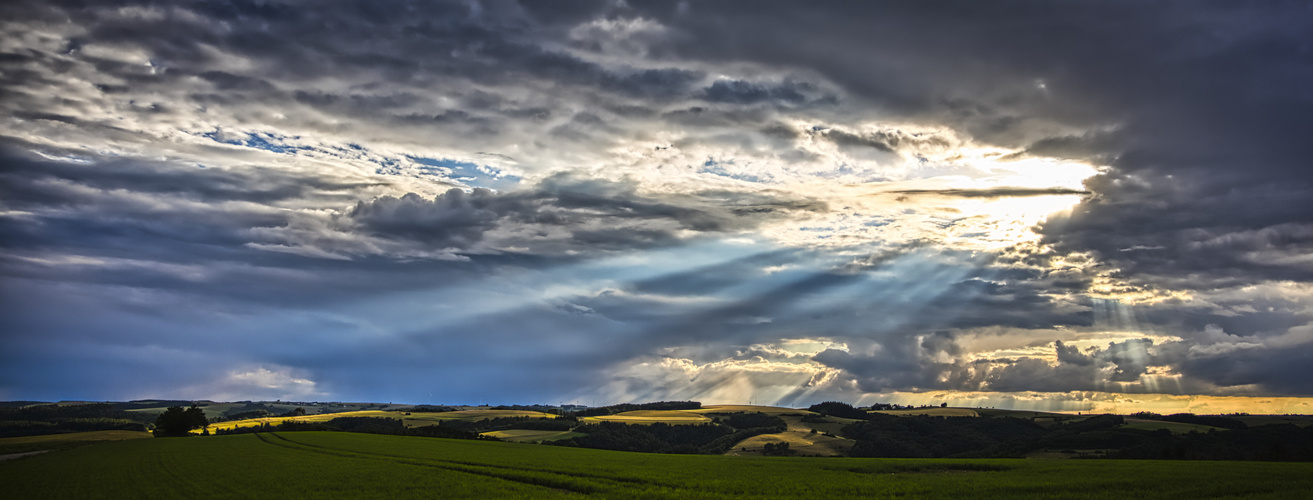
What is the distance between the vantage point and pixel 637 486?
44719 mm

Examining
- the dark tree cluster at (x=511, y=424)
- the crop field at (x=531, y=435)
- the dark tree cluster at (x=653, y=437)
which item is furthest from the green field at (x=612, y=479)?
the dark tree cluster at (x=511, y=424)

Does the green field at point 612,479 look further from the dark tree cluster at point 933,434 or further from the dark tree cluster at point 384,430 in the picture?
the dark tree cluster at point 933,434

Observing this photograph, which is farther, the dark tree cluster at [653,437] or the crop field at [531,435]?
the crop field at [531,435]

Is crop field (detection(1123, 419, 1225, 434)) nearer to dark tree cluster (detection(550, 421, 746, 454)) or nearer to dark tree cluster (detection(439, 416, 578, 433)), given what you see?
dark tree cluster (detection(550, 421, 746, 454))

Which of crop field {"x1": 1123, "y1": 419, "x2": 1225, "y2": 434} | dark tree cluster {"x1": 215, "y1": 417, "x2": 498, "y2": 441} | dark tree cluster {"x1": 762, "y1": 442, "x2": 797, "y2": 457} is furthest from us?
dark tree cluster {"x1": 215, "y1": 417, "x2": 498, "y2": 441}

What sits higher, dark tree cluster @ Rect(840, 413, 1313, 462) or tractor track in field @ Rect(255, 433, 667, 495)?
A: tractor track in field @ Rect(255, 433, 667, 495)

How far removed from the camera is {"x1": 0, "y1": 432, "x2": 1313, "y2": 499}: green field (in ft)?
128

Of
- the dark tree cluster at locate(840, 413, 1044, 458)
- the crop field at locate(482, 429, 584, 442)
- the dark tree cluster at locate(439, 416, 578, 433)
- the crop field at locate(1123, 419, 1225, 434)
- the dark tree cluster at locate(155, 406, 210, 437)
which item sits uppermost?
the dark tree cluster at locate(155, 406, 210, 437)

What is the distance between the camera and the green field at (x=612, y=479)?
3906 centimetres

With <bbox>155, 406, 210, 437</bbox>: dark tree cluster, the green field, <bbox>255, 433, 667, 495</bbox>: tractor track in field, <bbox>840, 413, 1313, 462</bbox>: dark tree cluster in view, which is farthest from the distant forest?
<bbox>255, 433, 667, 495</bbox>: tractor track in field

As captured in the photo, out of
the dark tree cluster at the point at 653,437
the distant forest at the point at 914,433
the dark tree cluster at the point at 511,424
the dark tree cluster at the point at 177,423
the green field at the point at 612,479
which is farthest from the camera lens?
the dark tree cluster at the point at 511,424

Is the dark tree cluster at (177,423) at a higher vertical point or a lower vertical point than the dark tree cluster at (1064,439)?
higher

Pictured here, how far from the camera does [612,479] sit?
5006cm

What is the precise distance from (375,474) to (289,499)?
47.2 feet
